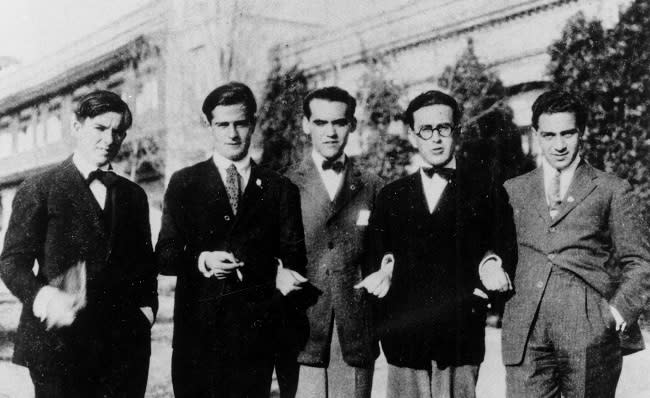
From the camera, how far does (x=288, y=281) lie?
3.25 metres

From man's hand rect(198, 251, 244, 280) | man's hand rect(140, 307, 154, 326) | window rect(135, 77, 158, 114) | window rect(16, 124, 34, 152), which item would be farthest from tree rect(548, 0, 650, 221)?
window rect(16, 124, 34, 152)

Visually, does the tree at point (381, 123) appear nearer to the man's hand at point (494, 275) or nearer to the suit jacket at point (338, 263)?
the suit jacket at point (338, 263)

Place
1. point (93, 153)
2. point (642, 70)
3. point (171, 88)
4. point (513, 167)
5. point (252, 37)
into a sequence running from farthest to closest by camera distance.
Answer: point (171, 88)
point (252, 37)
point (513, 167)
point (642, 70)
point (93, 153)

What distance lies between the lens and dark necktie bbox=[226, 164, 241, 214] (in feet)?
10.8

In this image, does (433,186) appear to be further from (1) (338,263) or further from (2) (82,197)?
(2) (82,197)

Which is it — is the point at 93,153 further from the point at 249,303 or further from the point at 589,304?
the point at 589,304

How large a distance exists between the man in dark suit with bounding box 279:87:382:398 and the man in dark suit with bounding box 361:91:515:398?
0.38 feet

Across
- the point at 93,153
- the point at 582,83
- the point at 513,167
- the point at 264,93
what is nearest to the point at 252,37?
the point at 264,93

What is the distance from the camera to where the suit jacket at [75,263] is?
117 inches

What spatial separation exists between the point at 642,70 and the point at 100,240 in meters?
5.29

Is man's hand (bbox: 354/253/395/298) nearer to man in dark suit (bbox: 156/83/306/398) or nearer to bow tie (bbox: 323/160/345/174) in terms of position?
man in dark suit (bbox: 156/83/306/398)

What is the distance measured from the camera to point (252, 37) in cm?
1245

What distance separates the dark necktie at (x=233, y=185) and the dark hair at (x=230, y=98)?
0.30 meters

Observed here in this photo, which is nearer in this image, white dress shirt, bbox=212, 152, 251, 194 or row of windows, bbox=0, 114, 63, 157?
white dress shirt, bbox=212, 152, 251, 194
